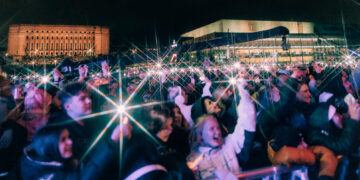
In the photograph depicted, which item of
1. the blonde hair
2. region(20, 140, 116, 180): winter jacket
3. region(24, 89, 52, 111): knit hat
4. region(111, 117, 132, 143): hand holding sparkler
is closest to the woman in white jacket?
the blonde hair

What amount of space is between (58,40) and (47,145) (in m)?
90.4

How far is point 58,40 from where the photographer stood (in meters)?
77.6

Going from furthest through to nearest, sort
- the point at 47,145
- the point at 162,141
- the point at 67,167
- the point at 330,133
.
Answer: the point at 330,133
the point at 162,141
the point at 67,167
the point at 47,145

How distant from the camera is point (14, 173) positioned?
2.38 meters

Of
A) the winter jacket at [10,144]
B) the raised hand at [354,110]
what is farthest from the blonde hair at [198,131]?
the winter jacket at [10,144]

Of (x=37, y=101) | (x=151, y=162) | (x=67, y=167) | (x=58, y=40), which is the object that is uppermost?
(x=58, y=40)

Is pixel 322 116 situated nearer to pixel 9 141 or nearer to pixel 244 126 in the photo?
pixel 244 126

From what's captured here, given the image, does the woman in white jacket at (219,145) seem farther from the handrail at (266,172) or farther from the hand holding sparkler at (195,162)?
the handrail at (266,172)

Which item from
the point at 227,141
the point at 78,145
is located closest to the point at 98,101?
the point at 78,145

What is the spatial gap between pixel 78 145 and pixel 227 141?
1.97 metres

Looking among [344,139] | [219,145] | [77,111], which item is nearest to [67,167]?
[77,111]

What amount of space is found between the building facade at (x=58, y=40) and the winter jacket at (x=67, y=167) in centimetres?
7717

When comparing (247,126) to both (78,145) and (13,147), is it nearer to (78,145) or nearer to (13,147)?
(78,145)

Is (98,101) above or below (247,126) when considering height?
above
